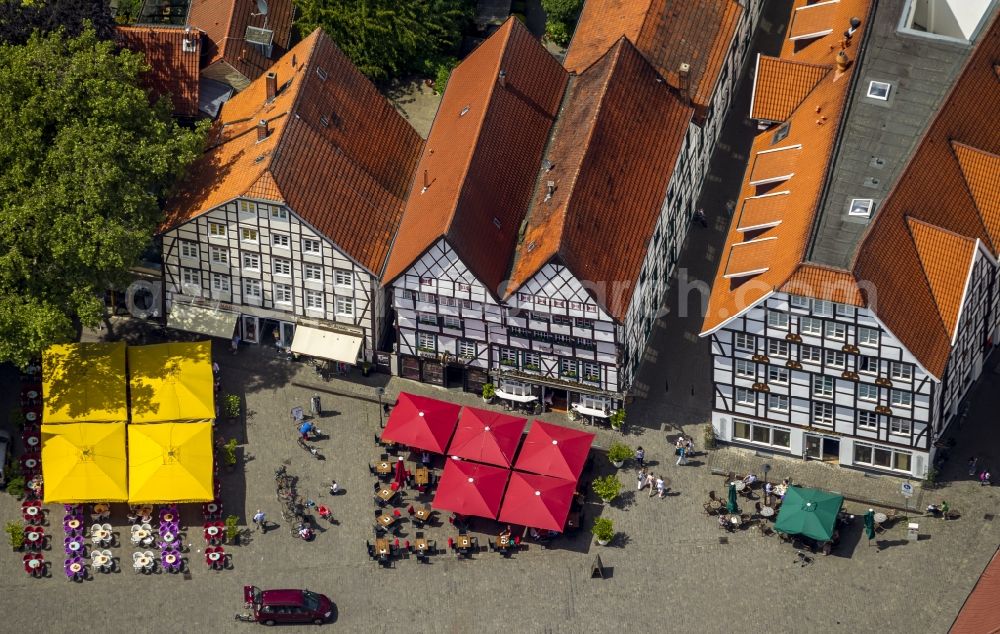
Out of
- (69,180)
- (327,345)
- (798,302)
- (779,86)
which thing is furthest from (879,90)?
(69,180)

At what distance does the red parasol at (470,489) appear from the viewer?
119 m

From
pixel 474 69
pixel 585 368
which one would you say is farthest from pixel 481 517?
pixel 474 69

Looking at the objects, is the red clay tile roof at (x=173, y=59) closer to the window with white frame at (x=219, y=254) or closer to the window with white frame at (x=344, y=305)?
the window with white frame at (x=219, y=254)

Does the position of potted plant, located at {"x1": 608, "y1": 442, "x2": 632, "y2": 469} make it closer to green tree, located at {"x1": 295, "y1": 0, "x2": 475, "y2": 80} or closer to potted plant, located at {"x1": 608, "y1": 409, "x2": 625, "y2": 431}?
potted plant, located at {"x1": 608, "y1": 409, "x2": 625, "y2": 431}

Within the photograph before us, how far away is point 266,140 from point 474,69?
13.6 m

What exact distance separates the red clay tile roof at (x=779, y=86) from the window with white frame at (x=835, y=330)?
16.2 meters

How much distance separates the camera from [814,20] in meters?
132

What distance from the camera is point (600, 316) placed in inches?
4710

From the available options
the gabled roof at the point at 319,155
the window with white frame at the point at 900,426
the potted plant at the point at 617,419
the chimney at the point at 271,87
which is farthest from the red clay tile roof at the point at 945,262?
the chimney at the point at 271,87

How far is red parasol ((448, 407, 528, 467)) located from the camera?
399 ft

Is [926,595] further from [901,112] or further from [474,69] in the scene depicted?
[474,69]

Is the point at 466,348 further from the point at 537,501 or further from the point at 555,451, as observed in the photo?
the point at 537,501

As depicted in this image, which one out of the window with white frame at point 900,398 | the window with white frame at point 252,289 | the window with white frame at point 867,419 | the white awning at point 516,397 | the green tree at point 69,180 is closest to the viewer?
the window with white frame at point 900,398

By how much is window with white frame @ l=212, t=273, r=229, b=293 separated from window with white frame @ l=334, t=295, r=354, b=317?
658cm
